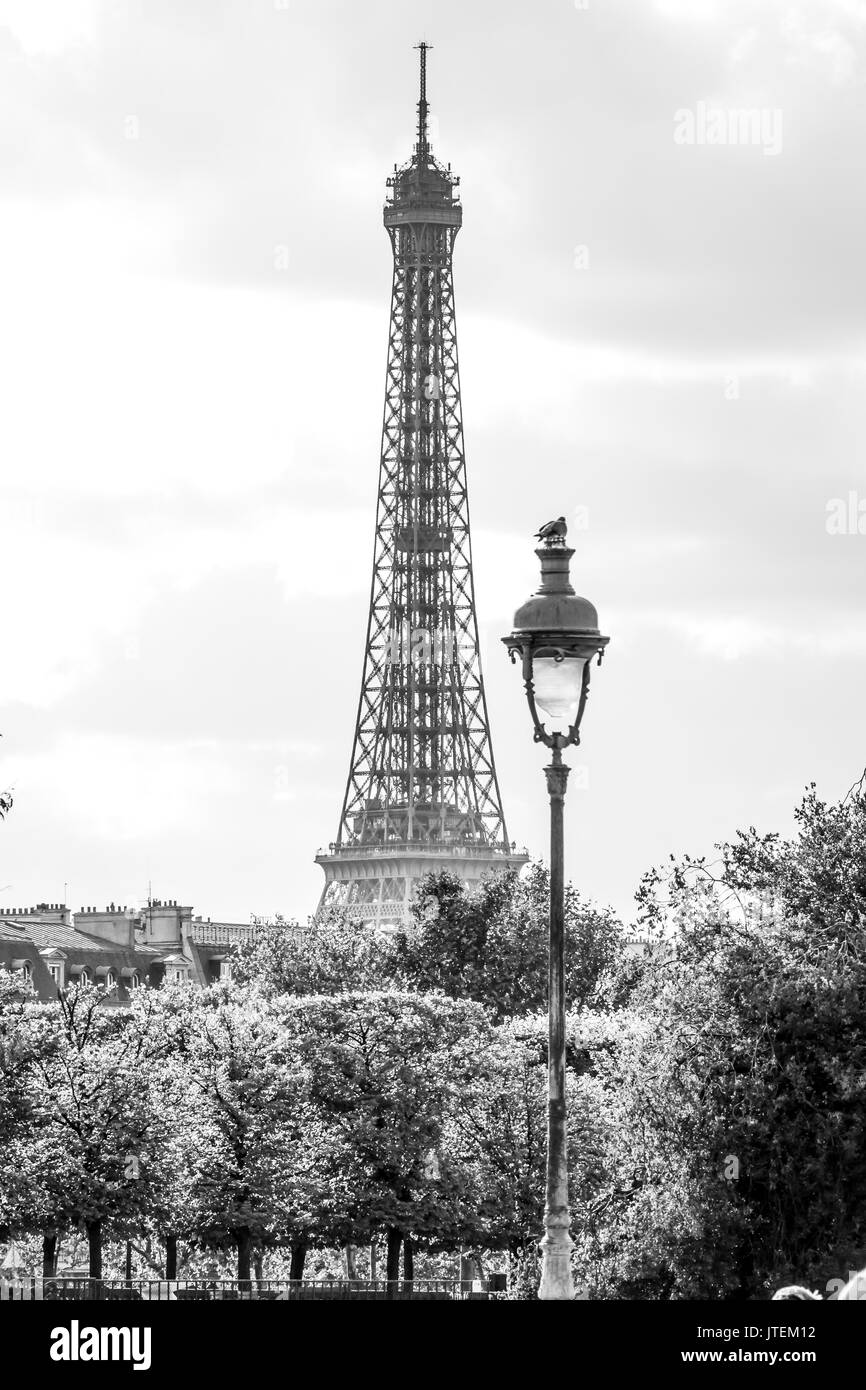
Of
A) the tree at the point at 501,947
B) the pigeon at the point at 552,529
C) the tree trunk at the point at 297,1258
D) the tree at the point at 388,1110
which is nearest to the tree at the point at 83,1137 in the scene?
the tree trunk at the point at 297,1258

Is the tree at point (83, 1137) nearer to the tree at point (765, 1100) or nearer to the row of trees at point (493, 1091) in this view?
the row of trees at point (493, 1091)

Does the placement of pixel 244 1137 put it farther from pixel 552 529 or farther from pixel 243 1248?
pixel 552 529

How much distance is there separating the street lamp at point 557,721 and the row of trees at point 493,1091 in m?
16.5

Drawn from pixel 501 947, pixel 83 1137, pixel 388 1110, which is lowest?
pixel 83 1137

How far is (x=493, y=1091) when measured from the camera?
81.7 metres

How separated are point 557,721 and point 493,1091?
5764 centimetres

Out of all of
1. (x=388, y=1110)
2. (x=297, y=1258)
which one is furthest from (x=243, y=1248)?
(x=388, y=1110)

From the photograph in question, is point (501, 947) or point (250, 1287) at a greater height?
point (501, 947)

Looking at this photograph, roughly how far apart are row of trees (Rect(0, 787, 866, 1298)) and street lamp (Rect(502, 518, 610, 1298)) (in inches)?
648

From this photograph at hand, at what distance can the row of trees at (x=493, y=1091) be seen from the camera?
42.1m

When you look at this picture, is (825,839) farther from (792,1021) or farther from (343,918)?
(343,918)
